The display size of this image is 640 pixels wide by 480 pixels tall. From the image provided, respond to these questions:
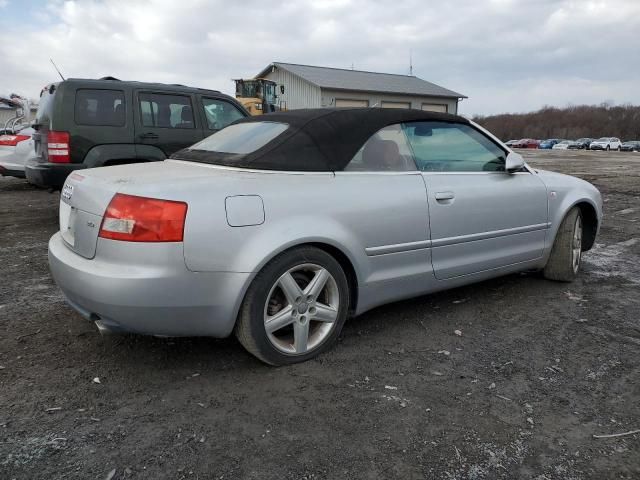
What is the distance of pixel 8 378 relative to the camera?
270cm

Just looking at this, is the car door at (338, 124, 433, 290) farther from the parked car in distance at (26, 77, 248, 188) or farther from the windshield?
the parked car in distance at (26, 77, 248, 188)

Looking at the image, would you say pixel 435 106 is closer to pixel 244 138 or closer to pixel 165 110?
pixel 165 110

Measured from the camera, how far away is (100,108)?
244 inches

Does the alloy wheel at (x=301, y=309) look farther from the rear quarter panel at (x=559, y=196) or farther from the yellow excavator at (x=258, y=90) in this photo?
the yellow excavator at (x=258, y=90)

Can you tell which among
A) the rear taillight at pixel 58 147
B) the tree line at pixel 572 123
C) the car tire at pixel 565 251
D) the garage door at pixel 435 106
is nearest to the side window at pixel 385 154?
the car tire at pixel 565 251

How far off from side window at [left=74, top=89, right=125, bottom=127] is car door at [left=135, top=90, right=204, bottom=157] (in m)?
0.21

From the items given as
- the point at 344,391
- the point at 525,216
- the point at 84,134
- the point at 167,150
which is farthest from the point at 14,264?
the point at 525,216

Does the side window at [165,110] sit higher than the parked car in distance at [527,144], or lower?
lower

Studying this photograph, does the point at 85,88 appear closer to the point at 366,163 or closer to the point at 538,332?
the point at 366,163

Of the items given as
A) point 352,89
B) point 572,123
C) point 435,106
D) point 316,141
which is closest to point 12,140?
point 316,141

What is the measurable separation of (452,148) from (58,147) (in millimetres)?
4615

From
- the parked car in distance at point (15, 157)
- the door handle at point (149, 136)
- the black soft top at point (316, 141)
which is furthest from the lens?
the parked car in distance at point (15, 157)

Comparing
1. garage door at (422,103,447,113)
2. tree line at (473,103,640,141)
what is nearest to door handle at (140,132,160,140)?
garage door at (422,103,447,113)

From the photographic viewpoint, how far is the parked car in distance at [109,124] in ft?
19.7
